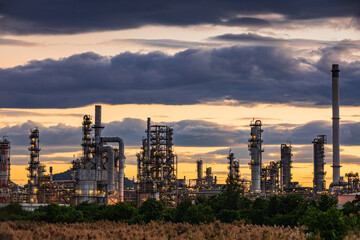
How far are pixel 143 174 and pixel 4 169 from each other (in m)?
32.1

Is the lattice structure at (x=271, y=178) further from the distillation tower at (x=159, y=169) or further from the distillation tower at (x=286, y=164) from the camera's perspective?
the distillation tower at (x=159, y=169)

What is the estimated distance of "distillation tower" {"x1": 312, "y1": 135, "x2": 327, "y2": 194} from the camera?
12862 centimetres

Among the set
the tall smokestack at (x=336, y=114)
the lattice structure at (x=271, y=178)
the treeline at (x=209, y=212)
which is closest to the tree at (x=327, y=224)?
the treeline at (x=209, y=212)

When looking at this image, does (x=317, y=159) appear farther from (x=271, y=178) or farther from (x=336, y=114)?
(x=336, y=114)

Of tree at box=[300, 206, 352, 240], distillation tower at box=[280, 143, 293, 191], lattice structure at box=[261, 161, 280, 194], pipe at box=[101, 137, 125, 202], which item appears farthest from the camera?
distillation tower at box=[280, 143, 293, 191]

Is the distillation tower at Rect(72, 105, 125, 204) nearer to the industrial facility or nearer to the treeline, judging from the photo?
the industrial facility

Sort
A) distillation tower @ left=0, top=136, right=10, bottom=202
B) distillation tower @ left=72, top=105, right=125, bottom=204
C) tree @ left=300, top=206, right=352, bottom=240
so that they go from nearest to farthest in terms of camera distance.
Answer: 1. tree @ left=300, top=206, right=352, bottom=240
2. distillation tower @ left=72, top=105, right=125, bottom=204
3. distillation tower @ left=0, top=136, right=10, bottom=202

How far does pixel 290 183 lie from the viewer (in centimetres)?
13812

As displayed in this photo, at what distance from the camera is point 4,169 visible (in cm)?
12075

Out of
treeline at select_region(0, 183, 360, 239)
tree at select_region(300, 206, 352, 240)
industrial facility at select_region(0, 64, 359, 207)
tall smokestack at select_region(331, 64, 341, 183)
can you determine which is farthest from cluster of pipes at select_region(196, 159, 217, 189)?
tree at select_region(300, 206, 352, 240)

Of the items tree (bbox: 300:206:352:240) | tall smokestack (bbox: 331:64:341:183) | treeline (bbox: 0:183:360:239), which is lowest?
treeline (bbox: 0:183:360:239)

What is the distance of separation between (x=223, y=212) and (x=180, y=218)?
5.43m

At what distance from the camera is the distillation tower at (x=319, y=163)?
129m

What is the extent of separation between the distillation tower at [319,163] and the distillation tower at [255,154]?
706 inches
